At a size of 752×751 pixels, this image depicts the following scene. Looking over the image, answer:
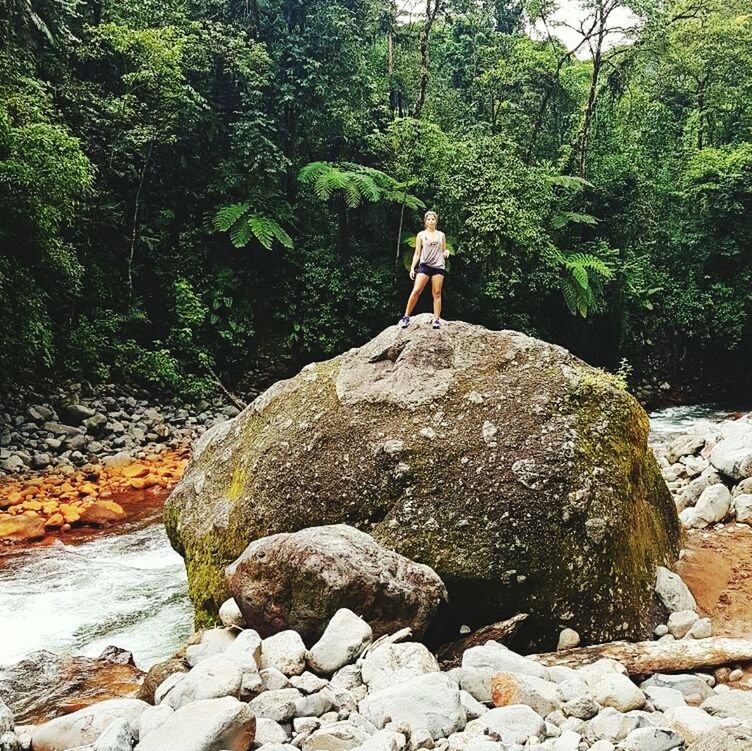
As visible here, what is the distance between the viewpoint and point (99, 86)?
45.5ft

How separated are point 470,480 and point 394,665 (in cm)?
158

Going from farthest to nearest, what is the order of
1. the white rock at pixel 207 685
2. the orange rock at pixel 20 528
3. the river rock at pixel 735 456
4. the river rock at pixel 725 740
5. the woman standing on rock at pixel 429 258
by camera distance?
the orange rock at pixel 20 528
the river rock at pixel 735 456
the woman standing on rock at pixel 429 258
the white rock at pixel 207 685
the river rock at pixel 725 740

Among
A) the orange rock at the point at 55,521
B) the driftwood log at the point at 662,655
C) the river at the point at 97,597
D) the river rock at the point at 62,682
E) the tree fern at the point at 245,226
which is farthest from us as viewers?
the tree fern at the point at 245,226

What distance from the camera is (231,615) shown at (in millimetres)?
4523

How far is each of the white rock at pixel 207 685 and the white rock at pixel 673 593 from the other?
125 inches

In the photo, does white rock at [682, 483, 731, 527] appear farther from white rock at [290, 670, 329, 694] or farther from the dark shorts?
white rock at [290, 670, 329, 694]

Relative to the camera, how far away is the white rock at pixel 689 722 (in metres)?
3.00

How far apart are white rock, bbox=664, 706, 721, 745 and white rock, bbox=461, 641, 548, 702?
0.71 meters

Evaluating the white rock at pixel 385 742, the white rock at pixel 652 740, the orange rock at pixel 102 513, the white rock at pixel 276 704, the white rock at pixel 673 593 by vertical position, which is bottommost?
the orange rock at pixel 102 513

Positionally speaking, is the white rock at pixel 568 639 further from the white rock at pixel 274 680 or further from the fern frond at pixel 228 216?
the fern frond at pixel 228 216

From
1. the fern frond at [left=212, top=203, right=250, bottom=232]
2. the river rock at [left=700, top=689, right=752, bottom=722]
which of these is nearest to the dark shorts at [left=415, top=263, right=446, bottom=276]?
the river rock at [left=700, top=689, right=752, bottom=722]

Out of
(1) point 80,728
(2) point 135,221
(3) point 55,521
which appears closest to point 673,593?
(1) point 80,728

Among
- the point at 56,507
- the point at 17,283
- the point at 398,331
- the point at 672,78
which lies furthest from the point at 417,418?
the point at 672,78

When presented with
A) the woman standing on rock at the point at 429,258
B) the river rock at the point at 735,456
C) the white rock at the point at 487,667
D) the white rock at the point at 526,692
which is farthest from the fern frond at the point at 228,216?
the white rock at the point at 526,692
